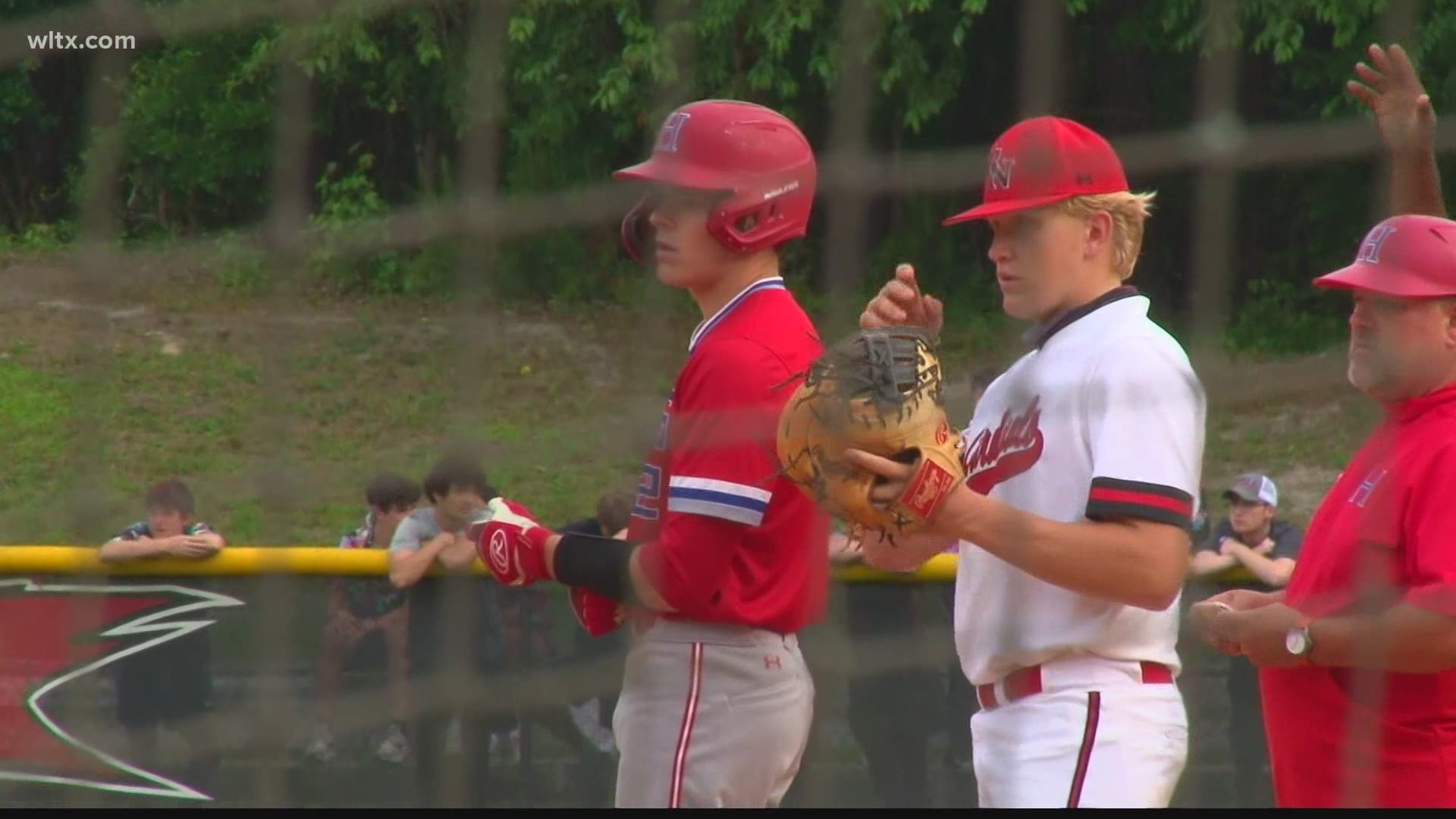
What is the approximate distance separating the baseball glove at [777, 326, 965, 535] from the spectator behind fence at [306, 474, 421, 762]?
1.86 m

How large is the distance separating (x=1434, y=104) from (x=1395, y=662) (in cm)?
137

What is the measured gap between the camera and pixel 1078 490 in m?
2.16

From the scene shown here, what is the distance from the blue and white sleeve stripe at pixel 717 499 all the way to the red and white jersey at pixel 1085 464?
280 mm

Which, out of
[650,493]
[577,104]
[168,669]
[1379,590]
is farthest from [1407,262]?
[168,669]

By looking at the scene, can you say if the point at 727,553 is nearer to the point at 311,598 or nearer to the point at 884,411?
the point at 884,411

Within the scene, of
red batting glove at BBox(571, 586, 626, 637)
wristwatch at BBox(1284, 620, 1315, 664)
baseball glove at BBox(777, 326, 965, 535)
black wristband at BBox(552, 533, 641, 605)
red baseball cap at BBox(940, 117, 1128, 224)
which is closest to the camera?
baseball glove at BBox(777, 326, 965, 535)

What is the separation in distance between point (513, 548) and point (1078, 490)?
2.68ft

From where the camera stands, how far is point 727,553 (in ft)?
7.80

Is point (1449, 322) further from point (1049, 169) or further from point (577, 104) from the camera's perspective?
point (577, 104)

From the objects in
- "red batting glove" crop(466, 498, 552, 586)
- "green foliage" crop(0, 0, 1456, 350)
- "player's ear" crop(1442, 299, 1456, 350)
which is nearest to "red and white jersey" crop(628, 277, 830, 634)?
"red batting glove" crop(466, 498, 552, 586)

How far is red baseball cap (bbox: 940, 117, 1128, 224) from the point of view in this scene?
218 cm

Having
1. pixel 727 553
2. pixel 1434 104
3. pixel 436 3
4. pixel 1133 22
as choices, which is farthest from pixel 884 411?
pixel 1434 104

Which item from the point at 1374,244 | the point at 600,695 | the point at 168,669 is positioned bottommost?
the point at 600,695

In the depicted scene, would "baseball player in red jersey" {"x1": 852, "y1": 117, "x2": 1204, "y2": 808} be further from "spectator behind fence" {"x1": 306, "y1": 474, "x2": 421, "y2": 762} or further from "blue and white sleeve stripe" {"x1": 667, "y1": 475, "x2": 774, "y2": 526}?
"spectator behind fence" {"x1": 306, "y1": 474, "x2": 421, "y2": 762}
